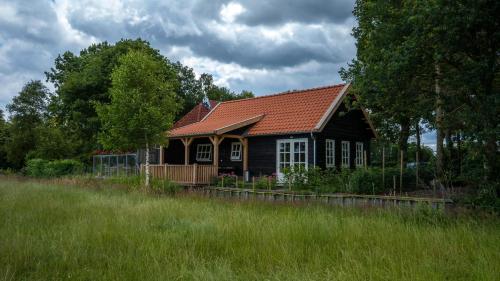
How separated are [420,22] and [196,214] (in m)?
6.93

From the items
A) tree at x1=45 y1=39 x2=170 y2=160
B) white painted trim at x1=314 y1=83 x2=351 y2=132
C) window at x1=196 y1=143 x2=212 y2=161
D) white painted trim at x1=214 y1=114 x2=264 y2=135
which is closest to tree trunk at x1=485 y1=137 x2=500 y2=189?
white painted trim at x1=314 y1=83 x2=351 y2=132

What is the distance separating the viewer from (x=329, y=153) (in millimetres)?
19734

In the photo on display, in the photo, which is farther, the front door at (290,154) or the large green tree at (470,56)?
the front door at (290,154)

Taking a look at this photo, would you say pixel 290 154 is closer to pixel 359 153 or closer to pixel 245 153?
pixel 245 153

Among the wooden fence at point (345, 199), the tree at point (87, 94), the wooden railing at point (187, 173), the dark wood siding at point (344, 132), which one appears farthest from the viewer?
the tree at point (87, 94)

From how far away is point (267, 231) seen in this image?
6668mm


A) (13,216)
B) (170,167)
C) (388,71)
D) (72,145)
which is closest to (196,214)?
(13,216)

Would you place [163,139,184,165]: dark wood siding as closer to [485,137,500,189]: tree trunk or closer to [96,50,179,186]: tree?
[96,50,179,186]: tree

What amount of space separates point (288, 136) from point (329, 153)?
7.23ft

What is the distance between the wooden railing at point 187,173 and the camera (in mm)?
18936

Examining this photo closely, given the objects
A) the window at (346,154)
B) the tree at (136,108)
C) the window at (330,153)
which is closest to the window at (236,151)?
the tree at (136,108)

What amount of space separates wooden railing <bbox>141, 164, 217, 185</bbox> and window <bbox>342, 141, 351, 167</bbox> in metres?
6.69

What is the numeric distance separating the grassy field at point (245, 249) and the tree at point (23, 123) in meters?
31.6

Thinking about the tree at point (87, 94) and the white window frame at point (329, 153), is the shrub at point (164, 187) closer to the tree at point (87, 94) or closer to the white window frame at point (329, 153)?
the white window frame at point (329, 153)
